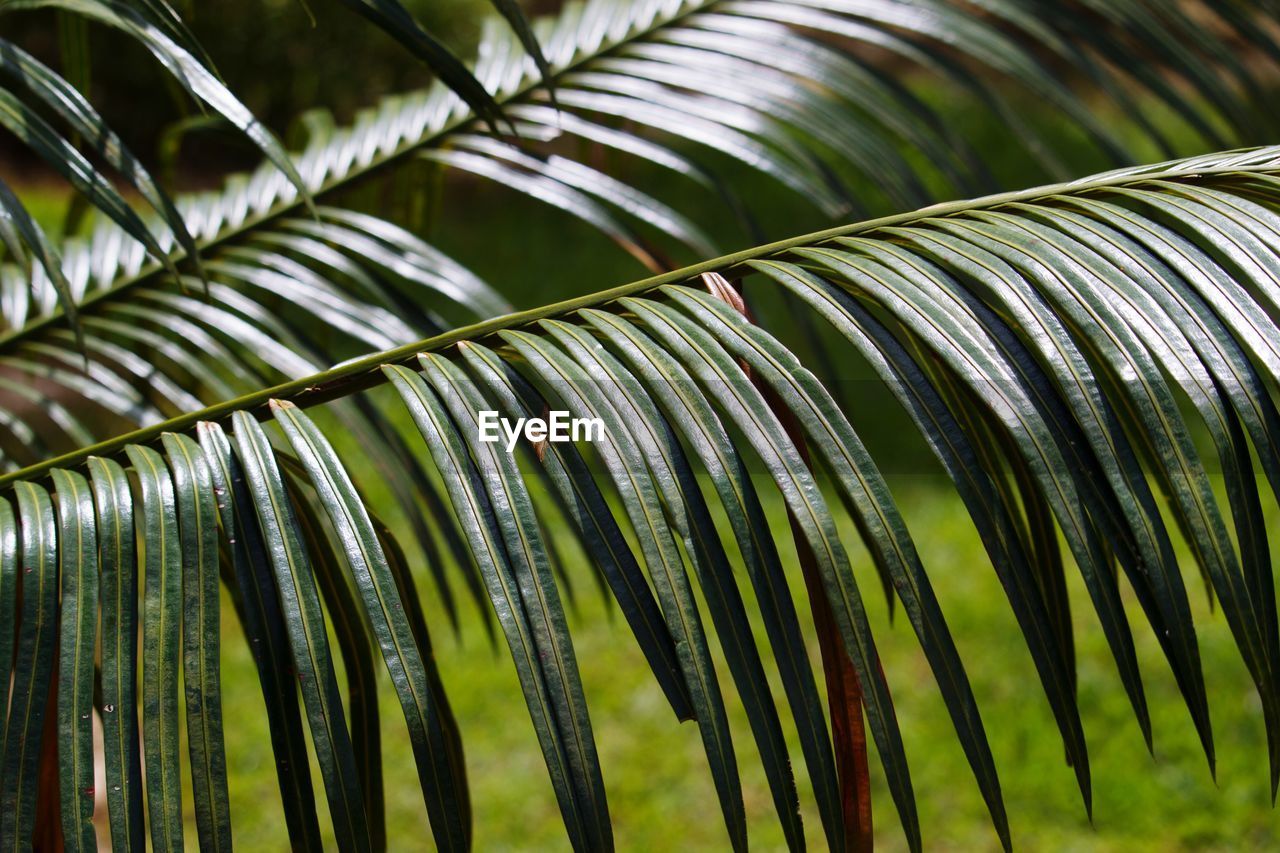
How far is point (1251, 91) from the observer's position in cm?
139

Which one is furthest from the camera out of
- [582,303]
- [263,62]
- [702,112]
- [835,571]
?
[263,62]

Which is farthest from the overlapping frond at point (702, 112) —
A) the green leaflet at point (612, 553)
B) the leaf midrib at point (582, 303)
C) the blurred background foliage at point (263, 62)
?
the blurred background foliage at point (263, 62)

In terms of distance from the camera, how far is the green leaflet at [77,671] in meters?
0.68

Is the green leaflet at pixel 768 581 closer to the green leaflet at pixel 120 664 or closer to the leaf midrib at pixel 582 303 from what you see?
the leaf midrib at pixel 582 303

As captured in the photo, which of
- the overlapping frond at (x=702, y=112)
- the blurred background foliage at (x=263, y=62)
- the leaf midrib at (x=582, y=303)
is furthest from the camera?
the blurred background foliage at (x=263, y=62)

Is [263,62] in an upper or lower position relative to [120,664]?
upper

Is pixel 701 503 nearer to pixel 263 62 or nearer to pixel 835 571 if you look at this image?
pixel 835 571

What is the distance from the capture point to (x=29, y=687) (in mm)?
703

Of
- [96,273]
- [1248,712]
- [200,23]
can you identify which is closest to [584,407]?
[96,273]

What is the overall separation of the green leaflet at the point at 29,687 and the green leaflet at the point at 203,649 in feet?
0.27

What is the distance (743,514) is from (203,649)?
312mm

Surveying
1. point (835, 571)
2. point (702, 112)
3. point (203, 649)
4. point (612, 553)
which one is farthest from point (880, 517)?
point (702, 112)

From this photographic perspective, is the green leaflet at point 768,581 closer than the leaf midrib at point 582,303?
Yes

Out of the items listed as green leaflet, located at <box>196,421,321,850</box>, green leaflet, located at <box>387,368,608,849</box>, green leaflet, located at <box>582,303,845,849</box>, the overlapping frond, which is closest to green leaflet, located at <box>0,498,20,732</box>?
green leaflet, located at <box>196,421,321,850</box>
